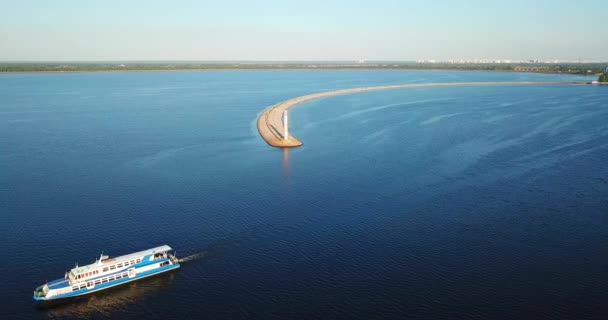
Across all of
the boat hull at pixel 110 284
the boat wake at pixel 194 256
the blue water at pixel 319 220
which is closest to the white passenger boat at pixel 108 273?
the boat hull at pixel 110 284

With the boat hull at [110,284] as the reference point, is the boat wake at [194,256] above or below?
above

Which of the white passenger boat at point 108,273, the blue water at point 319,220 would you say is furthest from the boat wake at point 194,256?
the white passenger boat at point 108,273

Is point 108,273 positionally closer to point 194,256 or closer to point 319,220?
point 194,256

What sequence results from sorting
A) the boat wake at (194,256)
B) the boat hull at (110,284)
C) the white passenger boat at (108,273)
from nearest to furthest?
the boat hull at (110,284) < the white passenger boat at (108,273) < the boat wake at (194,256)

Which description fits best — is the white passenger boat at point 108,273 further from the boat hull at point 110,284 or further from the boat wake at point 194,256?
the boat wake at point 194,256

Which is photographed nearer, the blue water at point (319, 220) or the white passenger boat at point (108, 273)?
the blue water at point (319, 220)

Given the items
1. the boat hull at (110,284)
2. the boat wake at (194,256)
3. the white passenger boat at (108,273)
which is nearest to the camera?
the boat hull at (110,284)

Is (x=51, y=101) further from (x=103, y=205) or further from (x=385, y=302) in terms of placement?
(x=385, y=302)

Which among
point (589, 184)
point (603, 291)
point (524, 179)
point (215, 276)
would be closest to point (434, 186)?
point (524, 179)
